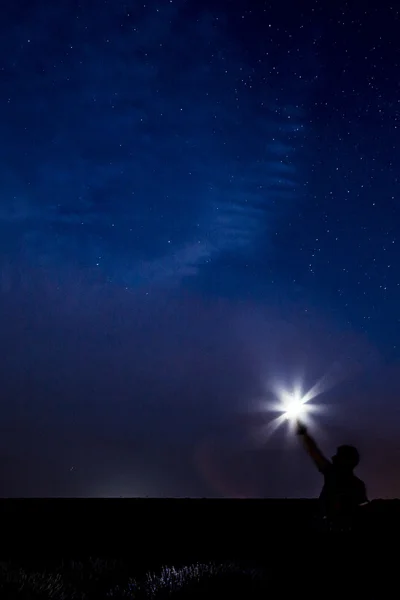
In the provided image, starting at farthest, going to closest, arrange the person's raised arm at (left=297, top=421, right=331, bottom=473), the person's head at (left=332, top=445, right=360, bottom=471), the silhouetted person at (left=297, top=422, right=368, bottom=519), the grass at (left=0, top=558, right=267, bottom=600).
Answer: the person's raised arm at (left=297, top=421, right=331, bottom=473) < the person's head at (left=332, top=445, right=360, bottom=471) < the silhouetted person at (left=297, top=422, right=368, bottom=519) < the grass at (left=0, top=558, right=267, bottom=600)

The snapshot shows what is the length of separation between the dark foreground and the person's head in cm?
63

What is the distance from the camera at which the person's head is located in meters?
7.95

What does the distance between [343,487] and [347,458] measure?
367 millimetres

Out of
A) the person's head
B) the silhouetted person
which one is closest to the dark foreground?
the silhouetted person

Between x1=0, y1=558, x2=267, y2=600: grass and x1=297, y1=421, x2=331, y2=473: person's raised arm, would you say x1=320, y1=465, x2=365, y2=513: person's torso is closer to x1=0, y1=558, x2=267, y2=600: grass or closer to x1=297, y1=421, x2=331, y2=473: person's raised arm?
x1=297, y1=421, x2=331, y2=473: person's raised arm

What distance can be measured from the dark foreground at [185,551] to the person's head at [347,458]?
630 mm

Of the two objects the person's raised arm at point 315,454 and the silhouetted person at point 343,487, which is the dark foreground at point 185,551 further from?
the person's raised arm at point 315,454

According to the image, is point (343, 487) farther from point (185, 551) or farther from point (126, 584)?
point (185, 551)

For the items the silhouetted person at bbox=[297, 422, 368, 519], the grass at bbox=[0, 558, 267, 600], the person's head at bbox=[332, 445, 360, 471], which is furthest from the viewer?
the person's head at bbox=[332, 445, 360, 471]

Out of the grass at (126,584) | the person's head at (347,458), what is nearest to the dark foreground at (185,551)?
the grass at (126,584)

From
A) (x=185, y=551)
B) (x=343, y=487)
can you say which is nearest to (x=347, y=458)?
(x=343, y=487)

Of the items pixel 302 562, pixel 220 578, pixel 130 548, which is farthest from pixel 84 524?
pixel 302 562

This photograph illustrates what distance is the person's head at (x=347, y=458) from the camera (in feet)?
26.1

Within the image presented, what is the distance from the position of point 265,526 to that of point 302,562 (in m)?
6.01
